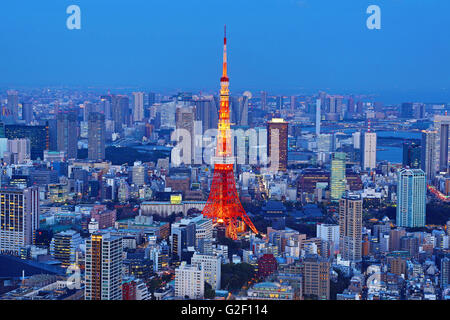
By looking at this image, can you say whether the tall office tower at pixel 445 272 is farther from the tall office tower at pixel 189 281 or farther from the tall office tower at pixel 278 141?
the tall office tower at pixel 278 141

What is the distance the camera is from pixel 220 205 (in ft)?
23.1

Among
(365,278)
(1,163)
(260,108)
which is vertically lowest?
(365,278)

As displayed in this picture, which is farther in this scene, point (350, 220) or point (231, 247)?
point (350, 220)

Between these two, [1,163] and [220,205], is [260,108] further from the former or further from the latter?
[1,163]

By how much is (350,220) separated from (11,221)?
3.47 metres

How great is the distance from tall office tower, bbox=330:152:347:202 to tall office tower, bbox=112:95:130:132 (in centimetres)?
284

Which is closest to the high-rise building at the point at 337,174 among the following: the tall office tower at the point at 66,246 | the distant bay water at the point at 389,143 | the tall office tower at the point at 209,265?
the distant bay water at the point at 389,143

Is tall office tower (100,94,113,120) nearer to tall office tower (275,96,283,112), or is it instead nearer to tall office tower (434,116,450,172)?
tall office tower (275,96,283,112)

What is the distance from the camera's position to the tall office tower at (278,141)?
8.23 metres

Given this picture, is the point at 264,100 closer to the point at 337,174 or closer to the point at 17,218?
the point at 337,174

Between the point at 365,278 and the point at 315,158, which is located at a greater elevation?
the point at 315,158

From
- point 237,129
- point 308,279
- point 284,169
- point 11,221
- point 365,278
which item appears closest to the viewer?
point 308,279
